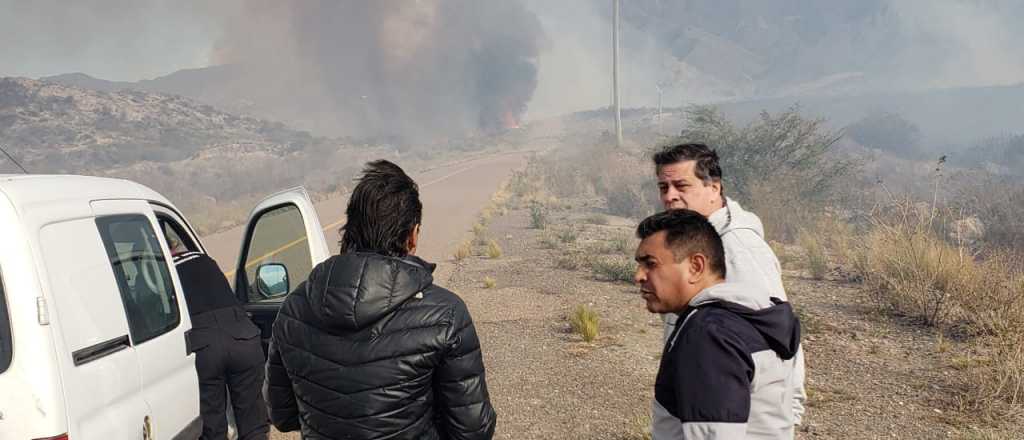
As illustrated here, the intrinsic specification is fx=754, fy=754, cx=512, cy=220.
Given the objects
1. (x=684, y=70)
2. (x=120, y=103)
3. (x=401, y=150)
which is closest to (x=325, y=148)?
(x=401, y=150)

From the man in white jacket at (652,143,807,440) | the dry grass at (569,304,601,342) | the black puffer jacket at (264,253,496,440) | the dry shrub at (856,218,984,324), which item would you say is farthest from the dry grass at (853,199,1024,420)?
the black puffer jacket at (264,253,496,440)

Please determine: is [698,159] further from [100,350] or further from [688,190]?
[100,350]

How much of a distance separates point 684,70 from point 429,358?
200212 millimetres

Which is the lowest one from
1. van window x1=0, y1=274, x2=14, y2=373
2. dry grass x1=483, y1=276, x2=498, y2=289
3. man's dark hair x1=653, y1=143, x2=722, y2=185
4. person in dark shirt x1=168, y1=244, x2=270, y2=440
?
dry grass x1=483, y1=276, x2=498, y2=289

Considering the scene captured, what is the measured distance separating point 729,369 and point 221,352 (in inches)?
102

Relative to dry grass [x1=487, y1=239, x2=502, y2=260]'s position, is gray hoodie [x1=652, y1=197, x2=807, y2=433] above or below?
above

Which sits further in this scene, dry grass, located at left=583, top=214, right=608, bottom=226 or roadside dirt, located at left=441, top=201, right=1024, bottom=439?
dry grass, located at left=583, top=214, right=608, bottom=226

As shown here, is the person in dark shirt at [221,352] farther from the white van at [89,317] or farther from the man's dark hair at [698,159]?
the man's dark hair at [698,159]

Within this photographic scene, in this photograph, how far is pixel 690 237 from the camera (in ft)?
6.54

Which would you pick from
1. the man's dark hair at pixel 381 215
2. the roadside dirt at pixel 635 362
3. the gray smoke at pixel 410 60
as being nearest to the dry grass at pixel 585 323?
the roadside dirt at pixel 635 362

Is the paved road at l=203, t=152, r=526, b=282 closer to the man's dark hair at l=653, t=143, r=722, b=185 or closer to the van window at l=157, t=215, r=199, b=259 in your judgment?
the van window at l=157, t=215, r=199, b=259

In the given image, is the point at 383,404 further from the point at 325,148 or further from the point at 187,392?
the point at 325,148

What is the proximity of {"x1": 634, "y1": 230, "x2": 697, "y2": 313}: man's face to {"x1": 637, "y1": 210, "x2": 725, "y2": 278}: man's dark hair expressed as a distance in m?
0.02

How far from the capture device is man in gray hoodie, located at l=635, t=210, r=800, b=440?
5.60ft
